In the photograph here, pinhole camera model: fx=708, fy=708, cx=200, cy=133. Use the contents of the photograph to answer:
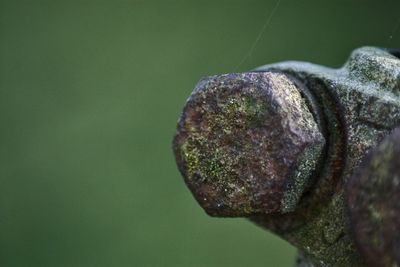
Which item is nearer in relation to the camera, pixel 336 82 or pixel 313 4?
pixel 336 82

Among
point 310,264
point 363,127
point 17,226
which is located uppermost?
point 363,127

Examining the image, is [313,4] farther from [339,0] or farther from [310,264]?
[310,264]

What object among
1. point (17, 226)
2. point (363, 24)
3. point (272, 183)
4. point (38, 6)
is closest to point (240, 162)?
point (272, 183)

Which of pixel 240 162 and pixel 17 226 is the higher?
pixel 240 162

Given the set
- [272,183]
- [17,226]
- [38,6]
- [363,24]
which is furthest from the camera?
[17,226]

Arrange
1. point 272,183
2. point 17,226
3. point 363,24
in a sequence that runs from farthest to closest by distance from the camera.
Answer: point 17,226 → point 363,24 → point 272,183
